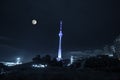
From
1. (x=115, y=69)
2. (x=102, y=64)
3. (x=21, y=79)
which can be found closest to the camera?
(x=21, y=79)

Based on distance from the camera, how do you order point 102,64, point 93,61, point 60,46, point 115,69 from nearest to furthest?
1. point 115,69
2. point 102,64
3. point 93,61
4. point 60,46

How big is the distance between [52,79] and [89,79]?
5.63m

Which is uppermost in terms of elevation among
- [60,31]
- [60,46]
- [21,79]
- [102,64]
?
[60,31]

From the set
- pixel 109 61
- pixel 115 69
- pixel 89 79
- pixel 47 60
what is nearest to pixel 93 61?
pixel 109 61

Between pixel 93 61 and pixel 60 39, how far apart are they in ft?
383

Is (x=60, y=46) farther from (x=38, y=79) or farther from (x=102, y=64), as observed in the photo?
(x=38, y=79)

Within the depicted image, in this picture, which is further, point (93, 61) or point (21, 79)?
point (93, 61)

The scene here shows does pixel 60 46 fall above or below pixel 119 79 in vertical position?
above

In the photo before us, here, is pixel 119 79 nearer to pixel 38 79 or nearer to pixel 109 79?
pixel 109 79

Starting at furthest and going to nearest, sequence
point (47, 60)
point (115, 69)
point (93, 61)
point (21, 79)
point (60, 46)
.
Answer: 1. point (60, 46)
2. point (47, 60)
3. point (93, 61)
4. point (115, 69)
5. point (21, 79)

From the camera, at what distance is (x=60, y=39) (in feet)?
646

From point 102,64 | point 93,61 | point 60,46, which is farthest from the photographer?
point 60,46

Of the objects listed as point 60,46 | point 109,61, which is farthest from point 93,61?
point 60,46

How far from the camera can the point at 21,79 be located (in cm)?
3106
